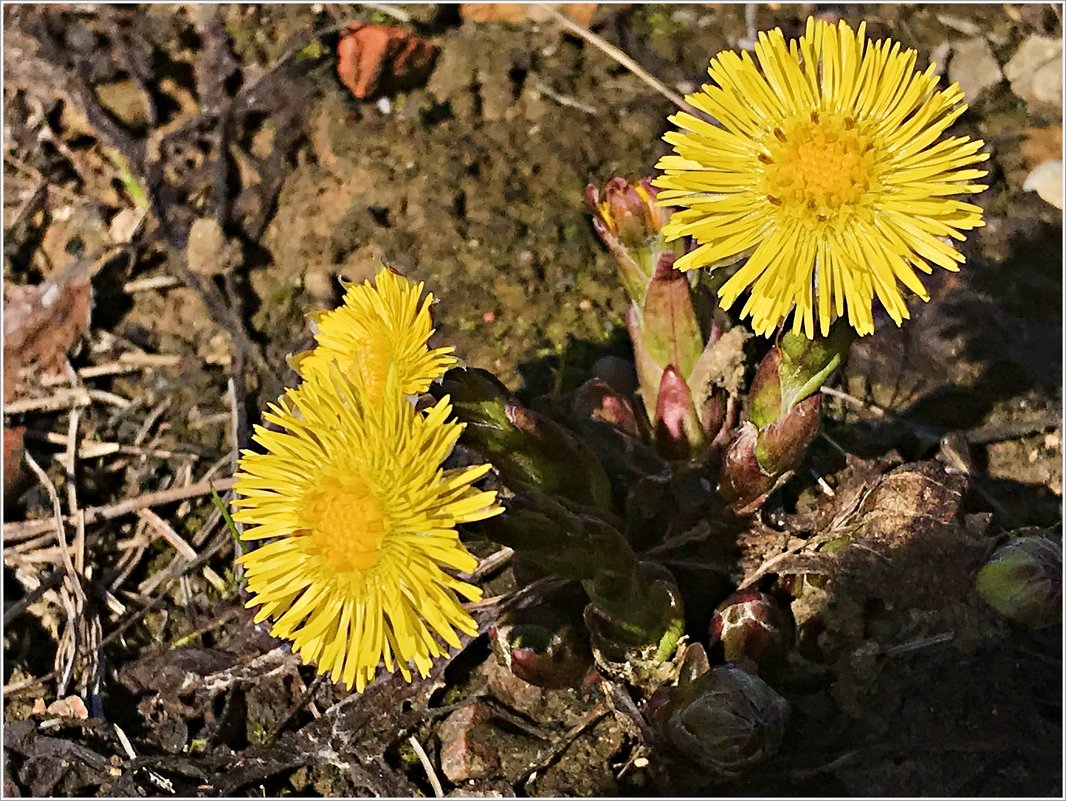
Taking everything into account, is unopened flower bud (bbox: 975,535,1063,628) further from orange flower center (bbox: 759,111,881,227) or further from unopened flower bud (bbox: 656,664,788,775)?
orange flower center (bbox: 759,111,881,227)

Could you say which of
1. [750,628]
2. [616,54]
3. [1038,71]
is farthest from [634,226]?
[1038,71]

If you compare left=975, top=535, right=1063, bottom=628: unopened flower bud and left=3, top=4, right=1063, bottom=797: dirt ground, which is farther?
left=3, top=4, right=1063, bottom=797: dirt ground

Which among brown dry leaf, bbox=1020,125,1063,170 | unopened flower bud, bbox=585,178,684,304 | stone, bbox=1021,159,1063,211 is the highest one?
brown dry leaf, bbox=1020,125,1063,170

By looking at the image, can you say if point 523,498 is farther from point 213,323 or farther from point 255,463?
point 213,323

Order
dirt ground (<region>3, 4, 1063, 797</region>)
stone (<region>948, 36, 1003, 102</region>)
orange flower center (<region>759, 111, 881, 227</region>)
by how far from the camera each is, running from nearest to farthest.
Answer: orange flower center (<region>759, 111, 881, 227</region>)
dirt ground (<region>3, 4, 1063, 797</region>)
stone (<region>948, 36, 1003, 102</region>)

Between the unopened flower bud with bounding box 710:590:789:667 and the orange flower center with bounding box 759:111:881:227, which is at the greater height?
the orange flower center with bounding box 759:111:881:227

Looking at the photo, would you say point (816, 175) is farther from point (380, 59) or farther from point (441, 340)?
point (380, 59)

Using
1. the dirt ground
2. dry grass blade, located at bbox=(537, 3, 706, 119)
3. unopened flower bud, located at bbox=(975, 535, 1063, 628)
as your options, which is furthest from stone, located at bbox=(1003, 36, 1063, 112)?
unopened flower bud, located at bbox=(975, 535, 1063, 628)
